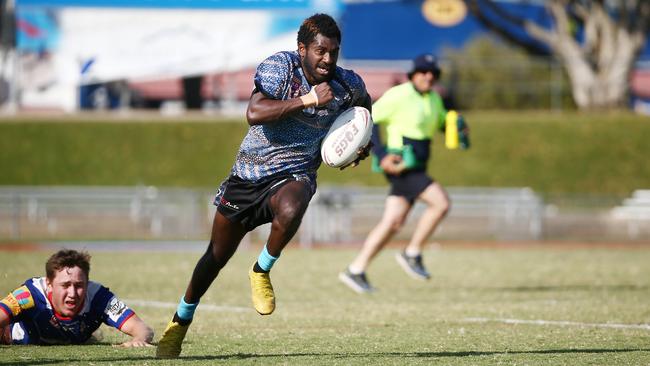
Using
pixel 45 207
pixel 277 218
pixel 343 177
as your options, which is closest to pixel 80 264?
pixel 277 218

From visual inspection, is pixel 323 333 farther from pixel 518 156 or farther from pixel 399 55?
pixel 399 55

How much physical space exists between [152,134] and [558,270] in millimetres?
17868

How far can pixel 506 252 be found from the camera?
19.4 m

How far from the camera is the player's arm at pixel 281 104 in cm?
621

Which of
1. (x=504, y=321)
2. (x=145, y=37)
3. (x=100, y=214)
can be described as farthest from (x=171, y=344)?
(x=145, y=37)

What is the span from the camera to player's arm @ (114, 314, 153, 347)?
7098mm

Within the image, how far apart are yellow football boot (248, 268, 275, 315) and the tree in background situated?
1022 inches

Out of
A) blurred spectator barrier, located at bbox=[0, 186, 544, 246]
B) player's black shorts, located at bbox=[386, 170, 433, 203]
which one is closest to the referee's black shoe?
player's black shorts, located at bbox=[386, 170, 433, 203]

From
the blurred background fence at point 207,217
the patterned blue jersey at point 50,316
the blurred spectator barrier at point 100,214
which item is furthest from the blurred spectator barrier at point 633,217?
the patterned blue jersey at point 50,316

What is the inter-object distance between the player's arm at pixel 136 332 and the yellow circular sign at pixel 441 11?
1253 inches

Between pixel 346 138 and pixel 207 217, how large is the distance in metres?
16.8

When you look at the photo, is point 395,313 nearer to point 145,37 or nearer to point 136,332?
point 136,332

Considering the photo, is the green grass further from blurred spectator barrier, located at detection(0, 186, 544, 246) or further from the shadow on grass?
the shadow on grass

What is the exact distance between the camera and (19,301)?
6875mm
